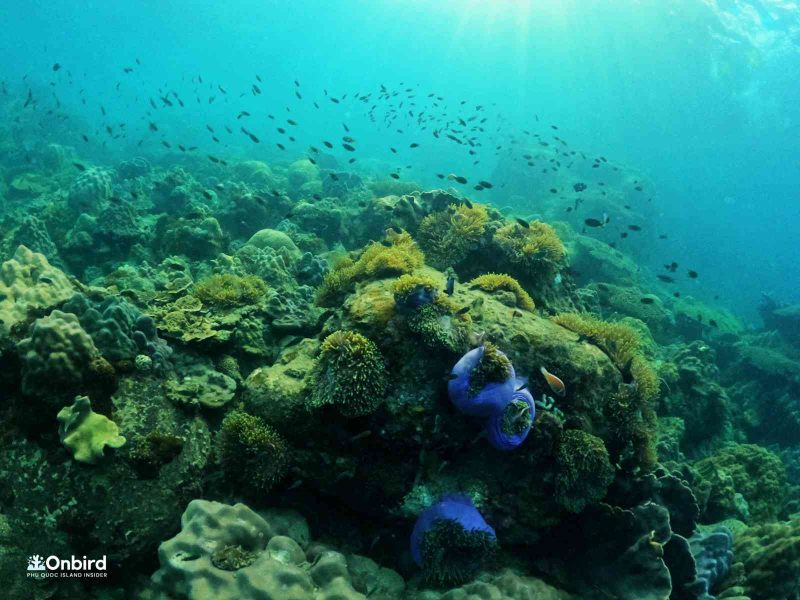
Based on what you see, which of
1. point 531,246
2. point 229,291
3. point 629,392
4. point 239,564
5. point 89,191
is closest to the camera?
point 239,564

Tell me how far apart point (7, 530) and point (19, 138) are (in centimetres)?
3895

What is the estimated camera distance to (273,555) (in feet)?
13.5

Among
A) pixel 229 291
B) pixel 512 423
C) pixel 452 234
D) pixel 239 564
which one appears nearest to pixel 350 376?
pixel 512 423

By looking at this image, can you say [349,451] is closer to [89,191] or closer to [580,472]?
[580,472]

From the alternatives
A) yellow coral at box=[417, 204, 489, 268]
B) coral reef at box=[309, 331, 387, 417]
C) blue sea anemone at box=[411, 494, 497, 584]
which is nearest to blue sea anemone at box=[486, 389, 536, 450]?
blue sea anemone at box=[411, 494, 497, 584]

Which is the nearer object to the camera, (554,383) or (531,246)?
(554,383)

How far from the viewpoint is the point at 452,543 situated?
448 cm

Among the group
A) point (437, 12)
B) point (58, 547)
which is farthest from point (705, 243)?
point (437, 12)

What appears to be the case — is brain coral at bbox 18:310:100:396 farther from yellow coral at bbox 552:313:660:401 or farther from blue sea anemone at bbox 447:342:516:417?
yellow coral at bbox 552:313:660:401

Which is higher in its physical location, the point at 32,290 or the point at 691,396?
the point at 691,396

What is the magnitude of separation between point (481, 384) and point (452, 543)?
1.67 m

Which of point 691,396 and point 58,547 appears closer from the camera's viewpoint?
point 58,547

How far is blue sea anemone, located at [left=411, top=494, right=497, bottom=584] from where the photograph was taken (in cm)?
446

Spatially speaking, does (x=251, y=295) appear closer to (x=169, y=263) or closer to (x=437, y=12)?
(x=169, y=263)
